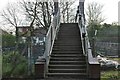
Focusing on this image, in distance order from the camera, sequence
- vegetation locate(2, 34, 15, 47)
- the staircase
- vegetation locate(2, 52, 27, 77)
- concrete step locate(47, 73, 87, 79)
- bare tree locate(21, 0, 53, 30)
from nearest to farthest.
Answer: concrete step locate(47, 73, 87, 79) → the staircase → vegetation locate(2, 52, 27, 77) → vegetation locate(2, 34, 15, 47) → bare tree locate(21, 0, 53, 30)

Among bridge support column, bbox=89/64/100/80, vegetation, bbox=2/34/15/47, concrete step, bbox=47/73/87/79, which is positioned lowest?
concrete step, bbox=47/73/87/79

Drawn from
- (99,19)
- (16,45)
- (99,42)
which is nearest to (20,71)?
(16,45)

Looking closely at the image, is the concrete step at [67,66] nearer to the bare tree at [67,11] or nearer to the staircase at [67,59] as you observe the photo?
the staircase at [67,59]

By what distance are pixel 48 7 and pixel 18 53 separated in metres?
14.1

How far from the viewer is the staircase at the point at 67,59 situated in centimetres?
1168

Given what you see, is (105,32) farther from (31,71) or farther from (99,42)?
(31,71)

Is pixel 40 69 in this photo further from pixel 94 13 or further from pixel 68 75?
pixel 94 13

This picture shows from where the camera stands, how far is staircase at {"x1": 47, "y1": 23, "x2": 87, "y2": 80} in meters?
11.7

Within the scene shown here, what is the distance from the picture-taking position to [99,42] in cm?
1761

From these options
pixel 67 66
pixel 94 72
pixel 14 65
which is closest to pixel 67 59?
pixel 67 66

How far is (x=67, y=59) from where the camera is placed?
13109 mm

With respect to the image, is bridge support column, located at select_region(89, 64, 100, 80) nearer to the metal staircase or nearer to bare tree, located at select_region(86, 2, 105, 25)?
the metal staircase

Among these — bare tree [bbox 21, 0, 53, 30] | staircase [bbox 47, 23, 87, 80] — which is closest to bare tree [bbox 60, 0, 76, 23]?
bare tree [bbox 21, 0, 53, 30]

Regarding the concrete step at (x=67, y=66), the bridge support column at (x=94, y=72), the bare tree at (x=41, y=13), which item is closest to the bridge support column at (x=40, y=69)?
the concrete step at (x=67, y=66)
